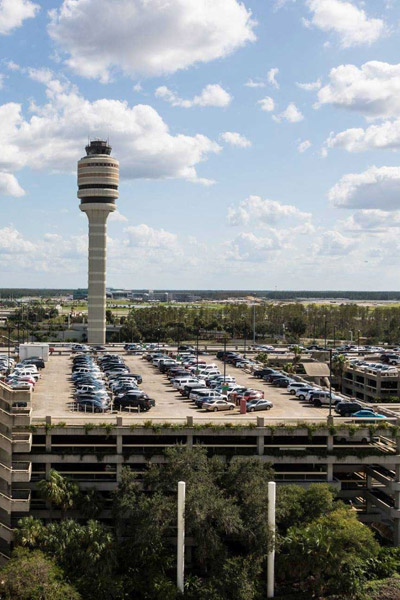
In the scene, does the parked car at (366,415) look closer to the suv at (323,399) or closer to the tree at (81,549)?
the suv at (323,399)

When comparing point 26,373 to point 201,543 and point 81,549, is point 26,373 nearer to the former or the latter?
point 81,549

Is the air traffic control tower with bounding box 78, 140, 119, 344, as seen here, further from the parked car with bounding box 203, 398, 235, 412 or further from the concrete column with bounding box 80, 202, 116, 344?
the parked car with bounding box 203, 398, 235, 412

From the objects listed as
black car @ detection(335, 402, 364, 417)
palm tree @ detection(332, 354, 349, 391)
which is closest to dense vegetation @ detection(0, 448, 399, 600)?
black car @ detection(335, 402, 364, 417)

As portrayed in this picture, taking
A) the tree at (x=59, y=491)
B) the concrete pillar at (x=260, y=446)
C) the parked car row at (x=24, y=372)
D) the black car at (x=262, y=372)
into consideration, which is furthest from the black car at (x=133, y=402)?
the black car at (x=262, y=372)

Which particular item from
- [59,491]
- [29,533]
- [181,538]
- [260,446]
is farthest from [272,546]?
[29,533]

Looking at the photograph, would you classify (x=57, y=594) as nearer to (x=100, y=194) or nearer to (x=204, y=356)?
(x=204, y=356)

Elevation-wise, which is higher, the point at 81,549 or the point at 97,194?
the point at 97,194

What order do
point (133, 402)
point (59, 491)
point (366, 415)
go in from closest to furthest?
point (59, 491), point (366, 415), point (133, 402)
